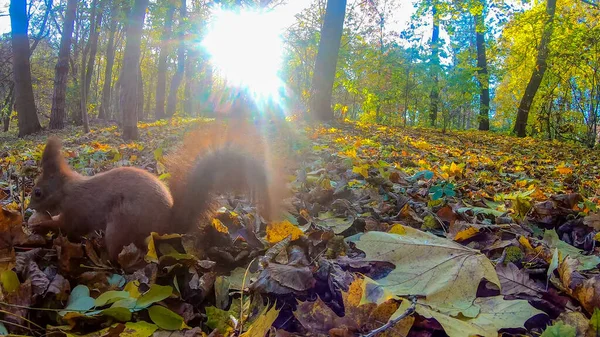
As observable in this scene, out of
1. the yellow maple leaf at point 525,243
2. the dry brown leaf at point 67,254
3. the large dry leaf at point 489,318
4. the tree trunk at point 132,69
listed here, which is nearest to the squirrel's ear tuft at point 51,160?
the dry brown leaf at point 67,254

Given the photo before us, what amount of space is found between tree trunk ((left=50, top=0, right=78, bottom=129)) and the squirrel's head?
40.0 ft

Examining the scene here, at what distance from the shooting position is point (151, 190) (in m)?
1.74

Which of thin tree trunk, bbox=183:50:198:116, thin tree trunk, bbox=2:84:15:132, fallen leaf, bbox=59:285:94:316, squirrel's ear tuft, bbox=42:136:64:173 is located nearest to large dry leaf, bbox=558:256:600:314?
fallen leaf, bbox=59:285:94:316

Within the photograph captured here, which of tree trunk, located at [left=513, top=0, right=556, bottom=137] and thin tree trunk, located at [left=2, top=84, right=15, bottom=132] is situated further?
thin tree trunk, located at [left=2, top=84, right=15, bottom=132]

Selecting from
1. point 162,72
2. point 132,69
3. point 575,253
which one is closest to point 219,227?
point 575,253

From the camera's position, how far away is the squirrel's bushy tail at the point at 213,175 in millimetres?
1633

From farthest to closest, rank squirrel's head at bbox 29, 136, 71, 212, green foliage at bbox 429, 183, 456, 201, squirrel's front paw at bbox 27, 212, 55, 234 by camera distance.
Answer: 1. green foliage at bbox 429, 183, 456, 201
2. squirrel's head at bbox 29, 136, 71, 212
3. squirrel's front paw at bbox 27, 212, 55, 234

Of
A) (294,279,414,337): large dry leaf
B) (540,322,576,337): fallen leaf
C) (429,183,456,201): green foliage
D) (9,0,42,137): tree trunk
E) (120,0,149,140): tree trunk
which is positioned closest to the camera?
(540,322,576,337): fallen leaf

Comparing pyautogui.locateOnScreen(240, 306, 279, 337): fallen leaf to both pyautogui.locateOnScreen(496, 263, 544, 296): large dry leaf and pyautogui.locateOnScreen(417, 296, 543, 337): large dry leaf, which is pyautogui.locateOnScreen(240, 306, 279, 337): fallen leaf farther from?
pyautogui.locateOnScreen(496, 263, 544, 296): large dry leaf

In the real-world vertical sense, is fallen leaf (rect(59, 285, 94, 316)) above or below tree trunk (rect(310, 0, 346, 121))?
below

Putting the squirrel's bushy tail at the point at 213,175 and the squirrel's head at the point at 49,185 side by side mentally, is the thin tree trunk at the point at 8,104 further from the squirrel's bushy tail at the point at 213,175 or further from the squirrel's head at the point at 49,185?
the squirrel's bushy tail at the point at 213,175

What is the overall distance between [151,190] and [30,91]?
12.5 m

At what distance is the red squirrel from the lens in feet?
5.36

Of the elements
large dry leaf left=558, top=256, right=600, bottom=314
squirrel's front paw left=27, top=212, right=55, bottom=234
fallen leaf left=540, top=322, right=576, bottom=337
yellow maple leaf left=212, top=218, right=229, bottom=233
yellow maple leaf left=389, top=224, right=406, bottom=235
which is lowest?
squirrel's front paw left=27, top=212, right=55, bottom=234
